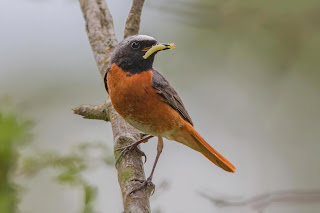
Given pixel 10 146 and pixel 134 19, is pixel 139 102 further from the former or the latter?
pixel 10 146

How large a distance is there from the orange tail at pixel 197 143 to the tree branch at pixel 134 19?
1.10 m

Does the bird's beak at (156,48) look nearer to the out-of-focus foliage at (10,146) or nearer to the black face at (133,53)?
the black face at (133,53)

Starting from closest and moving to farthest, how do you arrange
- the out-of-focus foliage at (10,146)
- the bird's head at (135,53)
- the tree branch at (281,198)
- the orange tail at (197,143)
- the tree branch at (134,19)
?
the out-of-focus foliage at (10,146), the tree branch at (281,198), the bird's head at (135,53), the orange tail at (197,143), the tree branch at (134,19)

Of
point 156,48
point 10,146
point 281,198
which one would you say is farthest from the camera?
point 156,48

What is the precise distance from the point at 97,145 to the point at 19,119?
3.37 feet

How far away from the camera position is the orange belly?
3.42 m

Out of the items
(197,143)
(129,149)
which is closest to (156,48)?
(129,149)

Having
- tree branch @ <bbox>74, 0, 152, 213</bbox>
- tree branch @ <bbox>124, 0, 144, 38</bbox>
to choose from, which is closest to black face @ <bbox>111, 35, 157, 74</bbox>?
tree branch @ <bbox>74, 0, 152, 213</bbox>

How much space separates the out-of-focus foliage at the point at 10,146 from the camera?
3.72 feet

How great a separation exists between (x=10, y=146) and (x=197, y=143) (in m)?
2.97

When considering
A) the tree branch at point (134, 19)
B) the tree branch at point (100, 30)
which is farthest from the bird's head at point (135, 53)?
the tree branch at point (134, 19)

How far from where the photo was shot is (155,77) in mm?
3678

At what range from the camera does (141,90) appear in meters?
3.49

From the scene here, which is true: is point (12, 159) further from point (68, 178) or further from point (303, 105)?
point (303, 105)
